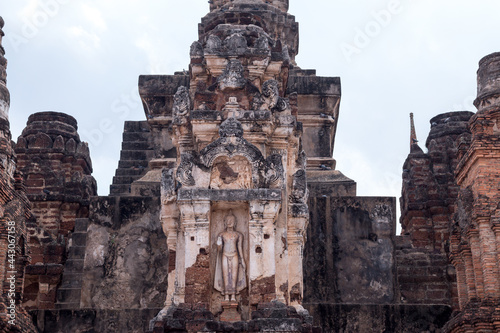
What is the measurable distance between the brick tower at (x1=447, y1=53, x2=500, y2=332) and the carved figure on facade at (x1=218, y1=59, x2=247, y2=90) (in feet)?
19.1

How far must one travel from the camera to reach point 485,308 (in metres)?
15.6

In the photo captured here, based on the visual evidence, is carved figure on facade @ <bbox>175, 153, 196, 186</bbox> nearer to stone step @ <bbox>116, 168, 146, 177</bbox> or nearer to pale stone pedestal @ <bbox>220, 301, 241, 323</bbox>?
pale stone pedestal @ <bbox>220, 301, 241, 323</bbox>

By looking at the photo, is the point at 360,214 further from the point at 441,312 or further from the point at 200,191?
the point at 200,191

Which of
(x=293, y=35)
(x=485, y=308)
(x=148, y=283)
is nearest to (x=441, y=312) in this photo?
(x=485, y=308)

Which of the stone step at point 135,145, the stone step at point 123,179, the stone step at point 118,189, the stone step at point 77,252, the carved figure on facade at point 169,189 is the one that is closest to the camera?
the carved figure on facade at point 169,189

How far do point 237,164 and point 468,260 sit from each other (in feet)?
22.0

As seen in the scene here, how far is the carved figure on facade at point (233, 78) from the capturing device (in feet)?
41.7

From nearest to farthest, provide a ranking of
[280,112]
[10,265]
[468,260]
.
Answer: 1. [280,112]
2. [10,265]
3. [468,260]

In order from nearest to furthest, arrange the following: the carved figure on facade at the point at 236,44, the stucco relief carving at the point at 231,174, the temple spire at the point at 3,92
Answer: the stucco relief carving at the point at 231,174 < the carved figure on facade at the point at 236,44 < the temple spire at the point at 3,92

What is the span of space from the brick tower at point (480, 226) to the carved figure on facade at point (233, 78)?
229 inches

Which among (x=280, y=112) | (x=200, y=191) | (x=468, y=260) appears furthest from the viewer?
(x=468, y=260)

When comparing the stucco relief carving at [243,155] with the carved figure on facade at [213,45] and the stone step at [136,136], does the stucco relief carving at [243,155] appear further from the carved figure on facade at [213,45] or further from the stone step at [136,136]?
the stone step at [136,136]

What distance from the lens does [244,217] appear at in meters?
12.0

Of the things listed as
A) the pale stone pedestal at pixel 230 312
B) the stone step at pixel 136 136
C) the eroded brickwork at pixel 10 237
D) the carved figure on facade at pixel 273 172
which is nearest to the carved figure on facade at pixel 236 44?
the carved figure on facade at pixel 273 172
